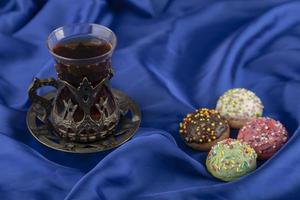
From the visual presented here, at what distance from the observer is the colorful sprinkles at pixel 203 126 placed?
97 cm

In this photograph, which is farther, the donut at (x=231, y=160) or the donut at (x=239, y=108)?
the donut at (x=239, y=108)

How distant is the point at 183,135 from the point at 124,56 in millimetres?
296

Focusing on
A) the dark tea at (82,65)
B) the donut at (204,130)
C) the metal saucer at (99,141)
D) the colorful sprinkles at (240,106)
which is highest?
the dark tea at (82,65)

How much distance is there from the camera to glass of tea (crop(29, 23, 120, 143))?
93 centimetres

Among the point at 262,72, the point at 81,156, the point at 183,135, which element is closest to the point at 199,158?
the point at 183,135

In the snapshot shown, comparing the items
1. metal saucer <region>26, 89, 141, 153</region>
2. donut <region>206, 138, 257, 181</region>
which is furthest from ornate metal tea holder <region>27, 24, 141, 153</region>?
donut <region>206, 138, 257, 181</region>

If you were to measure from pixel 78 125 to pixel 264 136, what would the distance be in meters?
0.29

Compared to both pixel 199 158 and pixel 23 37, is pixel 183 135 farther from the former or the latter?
pixel 23 37

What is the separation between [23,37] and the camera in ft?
4.16

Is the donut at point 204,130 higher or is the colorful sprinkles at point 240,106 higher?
the colorful sprinkles at point 240,106

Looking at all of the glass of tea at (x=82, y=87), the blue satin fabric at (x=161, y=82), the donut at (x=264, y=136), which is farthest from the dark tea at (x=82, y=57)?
the donut at (x=264, y=136)

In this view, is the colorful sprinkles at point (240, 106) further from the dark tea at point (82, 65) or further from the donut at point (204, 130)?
the dark tea at point (82, 65)

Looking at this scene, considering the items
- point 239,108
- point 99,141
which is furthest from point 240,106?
point 99,141

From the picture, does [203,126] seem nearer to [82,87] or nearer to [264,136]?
[264,136]
